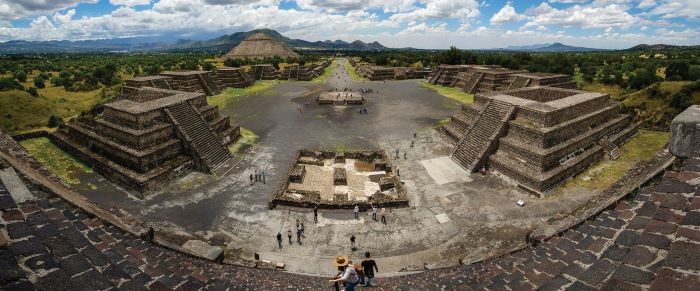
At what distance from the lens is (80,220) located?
8.44 meters

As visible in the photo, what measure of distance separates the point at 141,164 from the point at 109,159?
10.1ft

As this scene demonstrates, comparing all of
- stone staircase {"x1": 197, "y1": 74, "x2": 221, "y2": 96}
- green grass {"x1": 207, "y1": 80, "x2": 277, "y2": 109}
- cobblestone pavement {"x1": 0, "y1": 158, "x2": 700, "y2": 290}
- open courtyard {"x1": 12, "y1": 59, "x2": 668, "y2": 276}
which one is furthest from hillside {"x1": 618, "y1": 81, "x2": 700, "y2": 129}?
stone staircase {"x1": 197, "y1": 74, "x2": 221, "y2": 96}

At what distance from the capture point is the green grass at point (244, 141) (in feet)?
75.0

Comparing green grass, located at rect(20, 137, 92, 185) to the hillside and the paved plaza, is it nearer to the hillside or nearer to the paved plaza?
the paved plaza

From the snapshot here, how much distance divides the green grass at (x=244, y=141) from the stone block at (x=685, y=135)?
66.2ft

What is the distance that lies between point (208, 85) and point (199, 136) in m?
25.7

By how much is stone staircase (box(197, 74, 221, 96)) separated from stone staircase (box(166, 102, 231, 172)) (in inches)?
878

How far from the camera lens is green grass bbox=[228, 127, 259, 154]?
22870 millimetres

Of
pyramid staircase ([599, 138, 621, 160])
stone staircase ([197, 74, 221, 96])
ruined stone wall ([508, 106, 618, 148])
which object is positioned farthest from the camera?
stone staircase ([197, 74, 221, 96])

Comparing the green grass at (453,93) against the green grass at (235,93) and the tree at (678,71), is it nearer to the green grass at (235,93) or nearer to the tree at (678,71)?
the tree at (678,71)

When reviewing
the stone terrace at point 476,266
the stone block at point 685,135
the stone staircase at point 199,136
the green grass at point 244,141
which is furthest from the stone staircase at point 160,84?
the stone block at point 685,135

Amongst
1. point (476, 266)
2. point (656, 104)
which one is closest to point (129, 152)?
point (476, 266)

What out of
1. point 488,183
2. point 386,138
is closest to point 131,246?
point 488,183

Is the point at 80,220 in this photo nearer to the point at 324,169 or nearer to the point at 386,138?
the point at 324,169
